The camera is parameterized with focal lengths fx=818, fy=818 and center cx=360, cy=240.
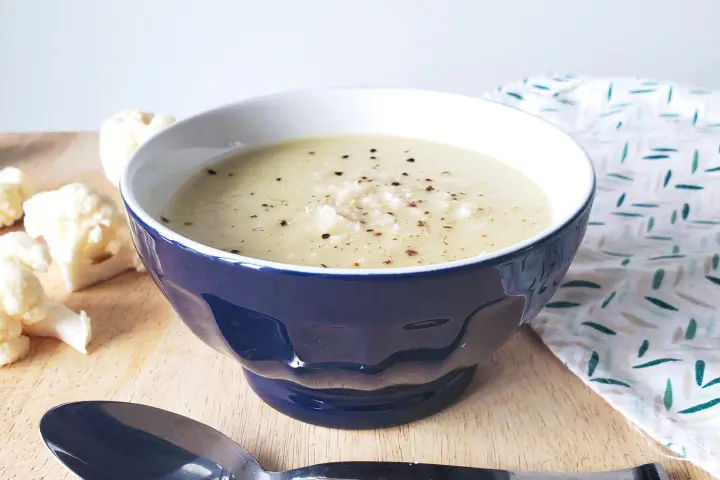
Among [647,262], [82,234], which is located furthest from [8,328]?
[647,262]

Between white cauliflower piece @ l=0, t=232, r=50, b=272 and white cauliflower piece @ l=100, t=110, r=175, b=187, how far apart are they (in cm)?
25

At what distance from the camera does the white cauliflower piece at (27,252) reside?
0.90m

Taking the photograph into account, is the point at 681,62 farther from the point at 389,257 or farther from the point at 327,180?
the point at 389,257

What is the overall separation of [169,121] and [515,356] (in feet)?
2.07

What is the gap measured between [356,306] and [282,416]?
215 mm

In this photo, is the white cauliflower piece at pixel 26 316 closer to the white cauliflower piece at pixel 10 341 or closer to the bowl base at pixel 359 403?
the white cauliflower piece at pixel 10 341

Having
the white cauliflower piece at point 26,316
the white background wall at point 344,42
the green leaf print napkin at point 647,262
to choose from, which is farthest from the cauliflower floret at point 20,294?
the white background wall at point 344,42

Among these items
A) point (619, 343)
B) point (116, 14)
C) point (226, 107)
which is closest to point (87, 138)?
point (226, 107)

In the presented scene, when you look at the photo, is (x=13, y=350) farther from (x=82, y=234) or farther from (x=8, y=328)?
(x=82, y=234)

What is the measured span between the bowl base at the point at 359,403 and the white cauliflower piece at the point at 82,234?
12.5 inches

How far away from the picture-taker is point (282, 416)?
2.52ft

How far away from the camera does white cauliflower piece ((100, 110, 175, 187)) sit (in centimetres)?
115

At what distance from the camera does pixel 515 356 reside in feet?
2.81

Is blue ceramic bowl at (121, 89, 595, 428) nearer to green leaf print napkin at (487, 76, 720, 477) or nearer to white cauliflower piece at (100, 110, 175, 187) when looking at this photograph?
green leaf print napkin at (487, 76, 720, 477)
